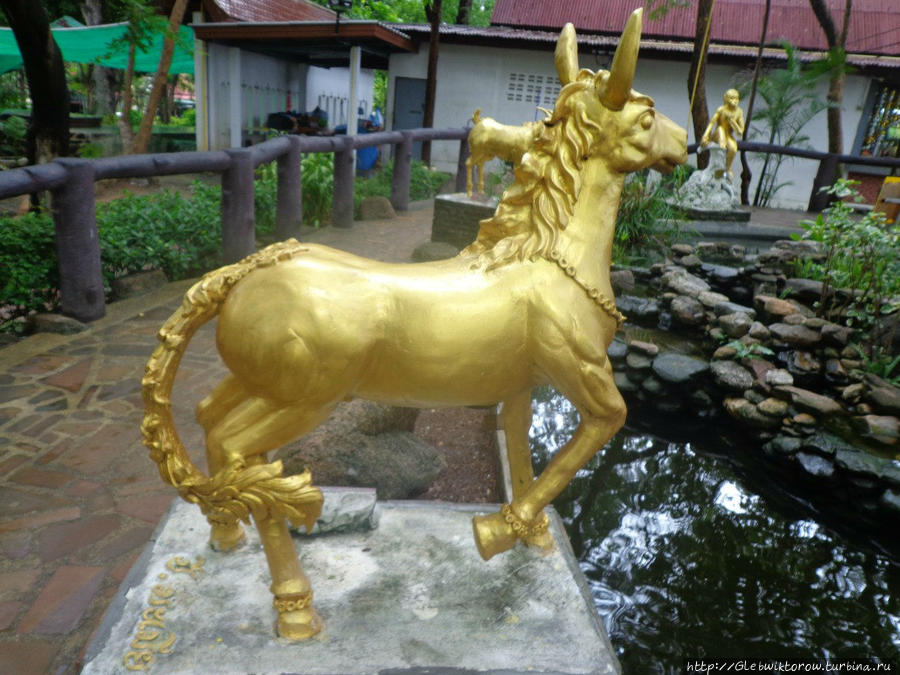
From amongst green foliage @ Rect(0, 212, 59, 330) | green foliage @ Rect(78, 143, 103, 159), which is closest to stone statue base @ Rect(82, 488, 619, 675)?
green foliage @ Rect(0, 212, 59, 330)

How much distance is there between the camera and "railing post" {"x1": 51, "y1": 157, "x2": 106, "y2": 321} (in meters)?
4.41

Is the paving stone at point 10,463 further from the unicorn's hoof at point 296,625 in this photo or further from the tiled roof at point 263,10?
the tiled roof at point 263,10

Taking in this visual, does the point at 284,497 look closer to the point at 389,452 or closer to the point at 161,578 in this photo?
the point at 161,578

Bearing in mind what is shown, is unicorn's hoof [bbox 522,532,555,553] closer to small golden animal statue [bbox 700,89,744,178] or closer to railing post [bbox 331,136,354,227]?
railing post [bbox 331,136,354,227]

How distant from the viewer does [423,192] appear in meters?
11.8

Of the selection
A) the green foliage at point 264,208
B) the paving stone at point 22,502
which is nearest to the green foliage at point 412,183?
the green foliage at point 264,208

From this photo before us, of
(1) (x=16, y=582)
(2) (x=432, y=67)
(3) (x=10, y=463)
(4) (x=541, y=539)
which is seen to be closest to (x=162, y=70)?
(2) (x=432, y=67)

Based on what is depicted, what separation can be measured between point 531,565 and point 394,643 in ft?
1.87

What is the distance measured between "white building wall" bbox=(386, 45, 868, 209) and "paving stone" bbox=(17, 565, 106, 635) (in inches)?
482

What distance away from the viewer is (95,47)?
1173 centimetres

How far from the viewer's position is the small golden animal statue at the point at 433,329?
1.64m

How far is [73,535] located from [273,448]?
149cm

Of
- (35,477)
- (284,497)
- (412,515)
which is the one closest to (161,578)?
(284,497)

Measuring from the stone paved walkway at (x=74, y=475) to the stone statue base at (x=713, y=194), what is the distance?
7.73m
